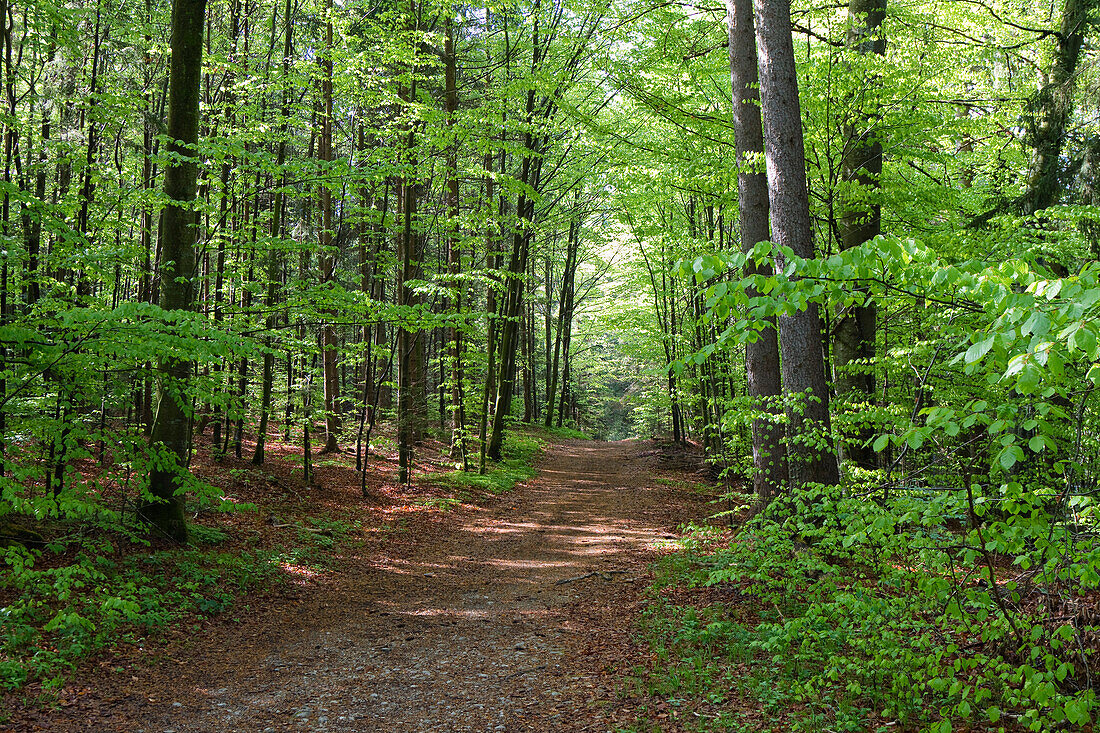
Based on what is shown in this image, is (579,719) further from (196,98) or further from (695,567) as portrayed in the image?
(196,98)

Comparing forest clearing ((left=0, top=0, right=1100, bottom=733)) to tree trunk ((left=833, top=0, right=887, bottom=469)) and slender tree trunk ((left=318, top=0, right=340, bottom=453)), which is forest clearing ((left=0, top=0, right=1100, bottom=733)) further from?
slender tree trunk ((left=318, top=0, right=340, bottom=453))

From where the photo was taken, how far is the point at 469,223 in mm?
13422

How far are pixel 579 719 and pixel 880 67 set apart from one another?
7.85m

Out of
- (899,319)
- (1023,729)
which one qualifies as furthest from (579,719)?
(899,319)

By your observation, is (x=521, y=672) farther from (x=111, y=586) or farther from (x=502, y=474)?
(x=502, y=474)

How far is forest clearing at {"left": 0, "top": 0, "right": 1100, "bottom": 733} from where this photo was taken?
353 cm

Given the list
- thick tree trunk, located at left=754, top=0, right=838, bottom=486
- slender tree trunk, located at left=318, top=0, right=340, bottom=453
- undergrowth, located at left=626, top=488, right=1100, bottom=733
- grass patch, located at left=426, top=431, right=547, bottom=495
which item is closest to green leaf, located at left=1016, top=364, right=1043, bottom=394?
undergrowth, located at left=626, top=488, right=1100, bottom=733

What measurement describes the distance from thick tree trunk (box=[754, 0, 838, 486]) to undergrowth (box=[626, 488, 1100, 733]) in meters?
1.63

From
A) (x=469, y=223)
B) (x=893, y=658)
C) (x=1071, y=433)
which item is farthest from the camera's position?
(x=469, y=223)

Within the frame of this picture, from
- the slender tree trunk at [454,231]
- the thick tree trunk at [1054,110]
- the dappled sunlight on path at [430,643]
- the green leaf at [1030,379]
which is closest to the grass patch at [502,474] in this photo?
the slender tree trunk at [454,231]

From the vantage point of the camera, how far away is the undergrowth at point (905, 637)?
3.20 metres

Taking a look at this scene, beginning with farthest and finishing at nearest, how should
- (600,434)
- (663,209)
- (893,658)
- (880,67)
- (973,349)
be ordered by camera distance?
(600,434) → (663,209) → (880,67) → (893,658) → (973,349)

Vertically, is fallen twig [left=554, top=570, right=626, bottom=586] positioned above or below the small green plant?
below

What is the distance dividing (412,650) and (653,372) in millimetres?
5085
